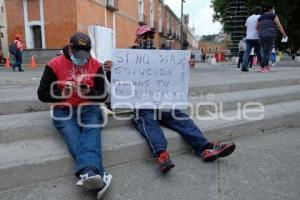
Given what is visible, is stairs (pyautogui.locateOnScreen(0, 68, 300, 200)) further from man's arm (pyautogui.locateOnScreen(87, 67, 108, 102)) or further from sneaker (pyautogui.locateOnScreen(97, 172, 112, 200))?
man's arm (pyautogui.locateOnScreen(87, 67, 108, 102))

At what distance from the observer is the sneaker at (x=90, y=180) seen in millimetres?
2706

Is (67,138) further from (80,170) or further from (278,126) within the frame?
(278,126)

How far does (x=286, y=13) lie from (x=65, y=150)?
2507cm

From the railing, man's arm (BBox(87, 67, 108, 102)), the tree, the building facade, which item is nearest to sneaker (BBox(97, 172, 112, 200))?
man's arm (BBox(87, 67, 108, 102))

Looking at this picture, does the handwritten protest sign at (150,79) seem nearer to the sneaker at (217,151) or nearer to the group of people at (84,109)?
the group of people at (84,109)

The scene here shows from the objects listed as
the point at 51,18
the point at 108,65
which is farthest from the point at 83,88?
the point at 51,18

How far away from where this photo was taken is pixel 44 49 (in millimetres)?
18812

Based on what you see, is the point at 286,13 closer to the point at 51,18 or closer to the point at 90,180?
the point at 51,18

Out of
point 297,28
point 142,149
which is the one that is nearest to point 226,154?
point 142,149

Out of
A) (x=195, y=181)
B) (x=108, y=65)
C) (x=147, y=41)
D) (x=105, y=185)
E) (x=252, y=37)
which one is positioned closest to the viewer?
(x=105, y=185)

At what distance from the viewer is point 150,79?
162 inches

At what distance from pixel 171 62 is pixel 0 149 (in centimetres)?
221

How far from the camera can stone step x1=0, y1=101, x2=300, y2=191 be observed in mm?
3031

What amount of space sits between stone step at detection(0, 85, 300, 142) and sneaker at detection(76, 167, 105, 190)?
1147 millimetres
